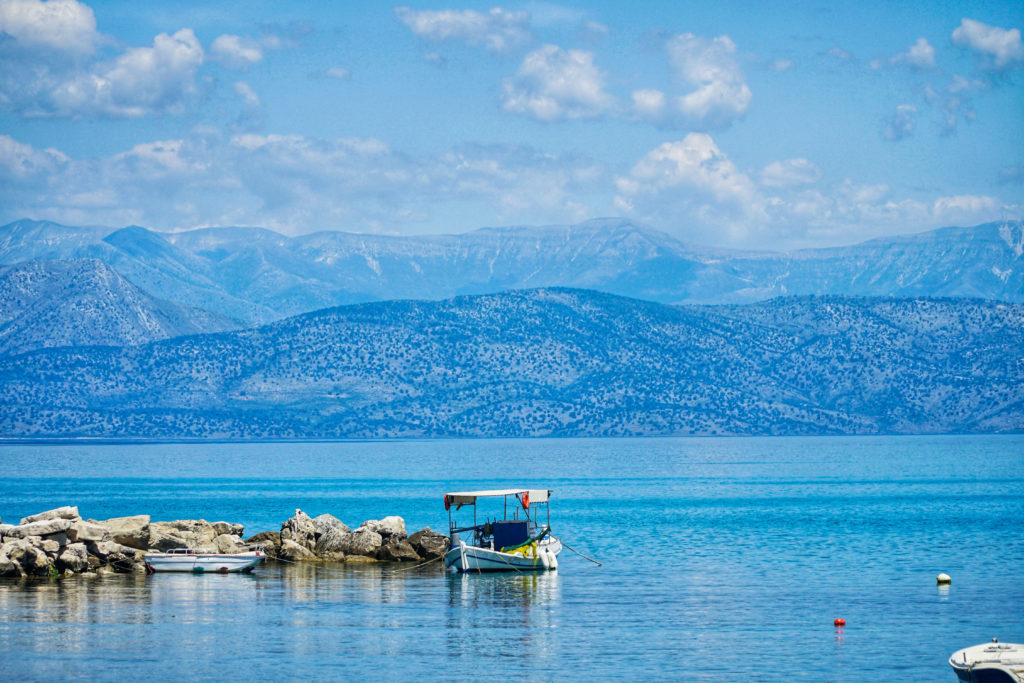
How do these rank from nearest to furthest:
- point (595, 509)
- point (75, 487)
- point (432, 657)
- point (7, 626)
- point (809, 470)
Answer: point (432, 657) < point (7, 626) < point (595, 509) < point (75, 487) < point (809, 470)

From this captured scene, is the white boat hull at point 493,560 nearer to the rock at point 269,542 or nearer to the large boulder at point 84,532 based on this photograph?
the rock at point 269,542

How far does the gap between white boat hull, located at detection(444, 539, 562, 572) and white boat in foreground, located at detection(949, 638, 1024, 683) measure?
32341 mm

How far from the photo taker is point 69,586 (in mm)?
59219

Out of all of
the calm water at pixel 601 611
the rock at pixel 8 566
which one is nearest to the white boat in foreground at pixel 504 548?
the calm water at pixel 601 611

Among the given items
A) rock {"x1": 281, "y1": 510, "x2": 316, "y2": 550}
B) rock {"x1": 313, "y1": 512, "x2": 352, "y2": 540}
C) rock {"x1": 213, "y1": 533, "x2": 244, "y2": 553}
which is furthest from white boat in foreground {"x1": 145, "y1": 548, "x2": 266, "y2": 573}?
rock {"x1": 313, "y1": 512, "x2": 352, "y2": 540}

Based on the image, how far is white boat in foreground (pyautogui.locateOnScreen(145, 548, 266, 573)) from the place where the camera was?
65.8 m

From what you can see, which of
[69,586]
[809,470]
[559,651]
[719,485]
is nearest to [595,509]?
[719,485]

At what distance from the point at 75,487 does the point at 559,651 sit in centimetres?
12147

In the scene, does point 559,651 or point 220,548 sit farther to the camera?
point 220,548

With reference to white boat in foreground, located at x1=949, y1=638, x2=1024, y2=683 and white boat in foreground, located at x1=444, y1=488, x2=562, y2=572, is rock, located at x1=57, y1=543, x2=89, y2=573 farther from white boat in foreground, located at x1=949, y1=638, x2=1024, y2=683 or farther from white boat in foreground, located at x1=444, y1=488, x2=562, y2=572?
white boat in foreground, located at x1=949, y1=638, x2=1024, y2=683

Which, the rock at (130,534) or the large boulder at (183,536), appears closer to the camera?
the large boulder at (183,536)

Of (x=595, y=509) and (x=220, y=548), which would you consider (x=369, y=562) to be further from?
(x=595, y=509)

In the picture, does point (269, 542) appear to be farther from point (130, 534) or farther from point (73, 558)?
point (73, 558)

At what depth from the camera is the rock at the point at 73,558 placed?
6348 cm
